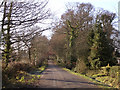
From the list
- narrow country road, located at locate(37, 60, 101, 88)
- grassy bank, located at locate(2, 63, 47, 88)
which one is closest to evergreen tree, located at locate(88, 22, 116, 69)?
narrow country road, located at locate(37, 60, 101, 88)

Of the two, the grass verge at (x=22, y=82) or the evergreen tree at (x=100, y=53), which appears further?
the evergreen tree at (x=100, y=53)

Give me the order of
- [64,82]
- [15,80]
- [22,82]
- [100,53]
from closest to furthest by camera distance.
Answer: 1. [22,82]
2. [15,80]
3. [64,82]
4. [100,53]

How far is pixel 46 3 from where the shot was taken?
1134 centimetres

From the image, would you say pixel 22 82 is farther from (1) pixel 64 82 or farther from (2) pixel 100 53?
(2) pixel 100 53

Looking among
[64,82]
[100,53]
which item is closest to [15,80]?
[64,82]

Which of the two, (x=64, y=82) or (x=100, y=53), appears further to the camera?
(x=100, y=53)

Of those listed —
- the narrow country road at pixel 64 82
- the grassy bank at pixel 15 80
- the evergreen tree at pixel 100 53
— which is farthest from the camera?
the evergreen tree at pixel 100 53

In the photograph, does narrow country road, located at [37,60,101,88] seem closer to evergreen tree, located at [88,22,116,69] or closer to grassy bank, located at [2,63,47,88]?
grassy bank, located at [2,63,47,88]

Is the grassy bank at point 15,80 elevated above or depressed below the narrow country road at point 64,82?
above

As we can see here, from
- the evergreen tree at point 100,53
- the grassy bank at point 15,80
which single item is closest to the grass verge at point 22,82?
the grassy bank at point 15,80

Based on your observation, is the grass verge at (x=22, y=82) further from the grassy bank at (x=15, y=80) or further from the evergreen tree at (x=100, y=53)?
the evergreen tree at (x=100, y=53)

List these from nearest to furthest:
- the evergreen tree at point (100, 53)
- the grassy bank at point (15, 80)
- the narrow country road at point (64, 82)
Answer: the grassy bank at point (15, 80) → the narrow country road at point (64, 82) → the evergreen tree at point (100, 53)

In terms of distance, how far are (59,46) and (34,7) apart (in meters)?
35.9

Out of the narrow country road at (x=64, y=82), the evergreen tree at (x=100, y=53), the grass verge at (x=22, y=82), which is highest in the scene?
the evergreen tree at (x=100, y=53)
